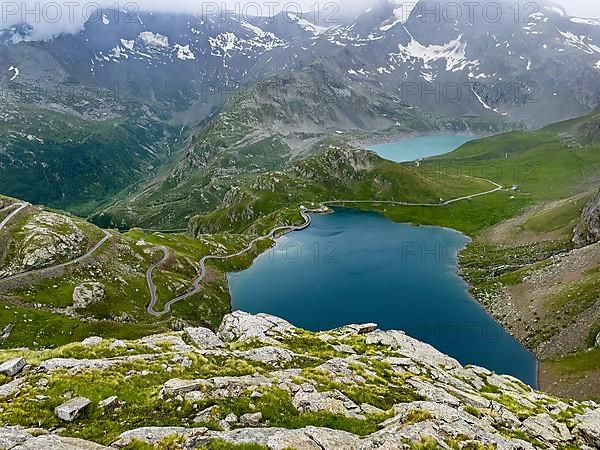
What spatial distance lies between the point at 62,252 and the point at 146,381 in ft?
314

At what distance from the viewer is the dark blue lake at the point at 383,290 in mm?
98562

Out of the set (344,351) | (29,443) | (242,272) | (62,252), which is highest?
(29,443)

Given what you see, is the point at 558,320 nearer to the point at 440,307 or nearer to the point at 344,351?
the point at 440,307

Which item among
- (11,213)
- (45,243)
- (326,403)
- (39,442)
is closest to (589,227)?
(326,403)

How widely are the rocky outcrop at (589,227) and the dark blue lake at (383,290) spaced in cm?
3653

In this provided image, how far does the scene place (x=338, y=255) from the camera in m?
158

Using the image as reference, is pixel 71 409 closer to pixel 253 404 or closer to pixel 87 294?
pixel 253 404

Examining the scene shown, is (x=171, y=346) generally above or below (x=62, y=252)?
above

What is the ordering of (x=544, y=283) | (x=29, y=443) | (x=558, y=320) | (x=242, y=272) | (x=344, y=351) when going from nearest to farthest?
(x=29, y=443) < (x=344, y=351) < (x=558, y=320) < (x=544, y=283) < (x=242, y=272)

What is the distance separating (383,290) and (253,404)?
10455 centimetres

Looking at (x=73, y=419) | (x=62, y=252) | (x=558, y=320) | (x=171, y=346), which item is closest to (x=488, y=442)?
(x=73, y=419)

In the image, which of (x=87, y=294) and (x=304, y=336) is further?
(x=87, y=294)

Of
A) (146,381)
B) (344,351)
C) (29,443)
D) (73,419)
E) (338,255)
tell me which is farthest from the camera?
(338,255)

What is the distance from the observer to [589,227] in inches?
5064
